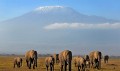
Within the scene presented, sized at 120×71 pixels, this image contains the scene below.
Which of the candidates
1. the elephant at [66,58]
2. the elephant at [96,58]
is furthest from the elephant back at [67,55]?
the elephant at [96,58]

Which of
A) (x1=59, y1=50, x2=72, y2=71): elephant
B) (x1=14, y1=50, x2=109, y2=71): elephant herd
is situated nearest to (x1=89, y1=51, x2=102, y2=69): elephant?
(x1=14, y1=50, x2=109, y2=71): elephant herd

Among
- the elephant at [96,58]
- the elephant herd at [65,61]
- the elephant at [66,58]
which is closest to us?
the elephant at [66,58]

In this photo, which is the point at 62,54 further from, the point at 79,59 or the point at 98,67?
the point at 98,67

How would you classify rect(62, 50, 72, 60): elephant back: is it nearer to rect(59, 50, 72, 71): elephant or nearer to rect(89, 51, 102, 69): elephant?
rect(59, 50, 72, 71): elephant

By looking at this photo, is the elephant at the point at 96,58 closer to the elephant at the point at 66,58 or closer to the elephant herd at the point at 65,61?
the elephant herd at the point at 65,61

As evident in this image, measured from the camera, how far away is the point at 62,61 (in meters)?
50.2

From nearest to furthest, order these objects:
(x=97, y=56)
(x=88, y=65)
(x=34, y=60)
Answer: (x=34, y=60) < (x=97, y=56) < (x=88, y=65)

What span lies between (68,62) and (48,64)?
18.2ft

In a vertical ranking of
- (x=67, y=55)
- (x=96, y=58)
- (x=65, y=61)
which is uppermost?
(x=67, y=55)

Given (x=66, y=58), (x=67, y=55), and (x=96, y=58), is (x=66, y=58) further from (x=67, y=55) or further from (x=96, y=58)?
(x=96, y=58)

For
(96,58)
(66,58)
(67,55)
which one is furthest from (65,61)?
(96,58)

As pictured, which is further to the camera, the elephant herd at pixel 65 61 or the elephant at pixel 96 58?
the elephant at pixel 96 58

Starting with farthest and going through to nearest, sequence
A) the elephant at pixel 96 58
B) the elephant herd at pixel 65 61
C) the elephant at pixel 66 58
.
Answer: the elephant at pixel 96 58, the elephant herd at pixel 65 61, the elephant at pixel 66 58

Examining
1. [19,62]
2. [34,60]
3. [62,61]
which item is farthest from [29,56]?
[62,61]
